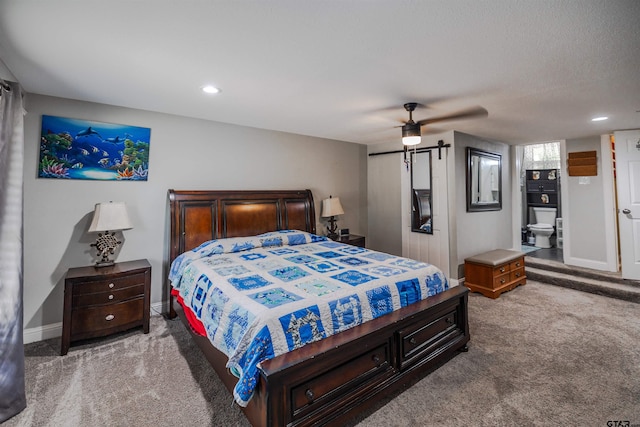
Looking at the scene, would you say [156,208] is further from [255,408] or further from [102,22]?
[255,408]

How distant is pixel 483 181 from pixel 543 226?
298 centimetres

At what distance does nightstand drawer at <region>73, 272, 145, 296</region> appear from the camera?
249 cm

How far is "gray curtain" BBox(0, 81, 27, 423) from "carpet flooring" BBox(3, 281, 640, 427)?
0.62 feet

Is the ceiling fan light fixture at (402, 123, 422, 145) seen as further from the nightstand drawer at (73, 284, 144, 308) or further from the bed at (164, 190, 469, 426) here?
the nightstand drawer at (73, 284, 144, 308)

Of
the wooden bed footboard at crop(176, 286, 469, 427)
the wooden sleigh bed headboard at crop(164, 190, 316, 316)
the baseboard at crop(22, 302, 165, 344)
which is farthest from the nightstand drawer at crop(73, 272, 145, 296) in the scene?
the wooden bed footboard at crop(176, 286, 469, 427)

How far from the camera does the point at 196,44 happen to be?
183 cm

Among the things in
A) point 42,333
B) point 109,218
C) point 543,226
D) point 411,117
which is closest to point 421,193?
point 411,117

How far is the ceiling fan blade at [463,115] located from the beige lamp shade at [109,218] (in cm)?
358

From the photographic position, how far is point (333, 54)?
1.95 meters

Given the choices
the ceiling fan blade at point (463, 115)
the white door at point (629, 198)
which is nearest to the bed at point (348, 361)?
the ceiling fan blade at point (463, 115)

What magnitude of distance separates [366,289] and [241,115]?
2.57 m

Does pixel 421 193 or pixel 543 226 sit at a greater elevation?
pixel 421 193

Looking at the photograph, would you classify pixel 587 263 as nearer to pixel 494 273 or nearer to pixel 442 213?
pixel 494 273

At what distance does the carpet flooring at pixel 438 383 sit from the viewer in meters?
1.75
